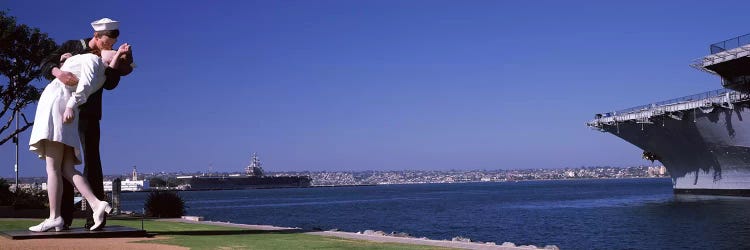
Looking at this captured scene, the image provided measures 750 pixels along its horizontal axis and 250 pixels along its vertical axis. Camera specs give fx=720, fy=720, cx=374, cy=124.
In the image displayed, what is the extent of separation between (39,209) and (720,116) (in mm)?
46101

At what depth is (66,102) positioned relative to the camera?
13234 mm

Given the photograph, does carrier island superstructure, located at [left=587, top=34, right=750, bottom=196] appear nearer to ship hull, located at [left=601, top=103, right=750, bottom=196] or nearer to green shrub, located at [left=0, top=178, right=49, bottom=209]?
ship hull, located at [left=601, top=103, right=750, bottom=196]

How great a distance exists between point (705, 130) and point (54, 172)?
5279 cm

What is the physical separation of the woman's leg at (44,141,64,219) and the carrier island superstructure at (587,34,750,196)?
142ft

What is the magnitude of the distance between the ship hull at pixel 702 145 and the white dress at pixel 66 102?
4728cm

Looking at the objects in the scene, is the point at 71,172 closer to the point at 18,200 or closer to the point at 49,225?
the point at 49,225

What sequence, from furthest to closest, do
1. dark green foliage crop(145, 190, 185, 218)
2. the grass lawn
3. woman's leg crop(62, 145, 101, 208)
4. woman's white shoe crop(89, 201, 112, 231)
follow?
dark green foliage crop(145, 190, 185, 218)
woman's white shoe crop(89, 201, 112, 231)
woman's leg crop(62, 145, 101, 208)
the grass lawn

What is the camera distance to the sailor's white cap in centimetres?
1382

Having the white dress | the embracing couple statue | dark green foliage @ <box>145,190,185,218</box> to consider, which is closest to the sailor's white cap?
the embracing couple statue

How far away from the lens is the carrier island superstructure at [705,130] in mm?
49469

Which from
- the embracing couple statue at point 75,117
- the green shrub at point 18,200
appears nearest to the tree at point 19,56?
the green shrub at point 18,200

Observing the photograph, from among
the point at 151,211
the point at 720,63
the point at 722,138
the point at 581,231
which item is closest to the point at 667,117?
the point at 722,138

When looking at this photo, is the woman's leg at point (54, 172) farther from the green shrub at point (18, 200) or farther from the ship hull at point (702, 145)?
the ship hull at point (702, 145)

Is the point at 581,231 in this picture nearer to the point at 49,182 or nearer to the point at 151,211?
the point at 151,211
